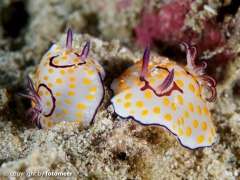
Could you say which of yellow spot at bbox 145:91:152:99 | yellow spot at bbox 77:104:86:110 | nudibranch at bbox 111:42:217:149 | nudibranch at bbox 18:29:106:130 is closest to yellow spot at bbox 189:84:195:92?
nudibranch at bbox 111:42:217:149

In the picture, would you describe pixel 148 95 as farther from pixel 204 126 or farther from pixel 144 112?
pixel 204 126

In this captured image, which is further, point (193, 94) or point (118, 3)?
point (118, 3)

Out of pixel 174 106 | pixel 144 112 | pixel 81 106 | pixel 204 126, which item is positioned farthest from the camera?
pixel 204 126

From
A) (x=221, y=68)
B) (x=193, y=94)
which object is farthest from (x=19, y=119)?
(x=221, y=68)

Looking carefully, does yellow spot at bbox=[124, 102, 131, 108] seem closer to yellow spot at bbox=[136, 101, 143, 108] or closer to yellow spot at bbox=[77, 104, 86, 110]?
yellow spot at bbox=[136, 101, 143, 108]

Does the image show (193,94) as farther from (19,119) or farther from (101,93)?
(19,119)

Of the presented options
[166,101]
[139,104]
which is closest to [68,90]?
[139,104]

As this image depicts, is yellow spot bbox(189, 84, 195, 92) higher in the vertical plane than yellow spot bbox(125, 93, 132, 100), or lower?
higher

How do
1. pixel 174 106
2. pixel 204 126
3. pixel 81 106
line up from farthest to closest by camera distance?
pixel 204 126
pixel 81 106
pixel 174 106
